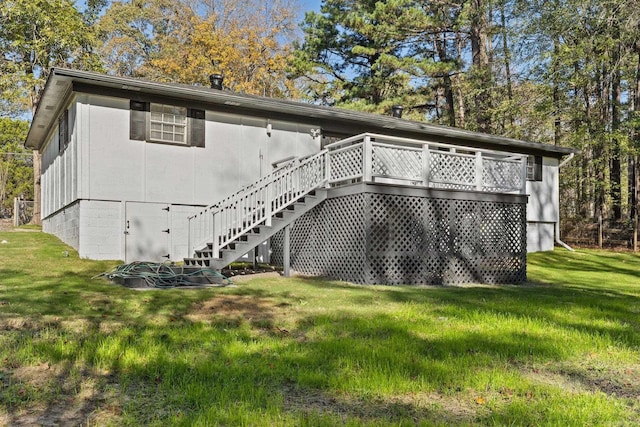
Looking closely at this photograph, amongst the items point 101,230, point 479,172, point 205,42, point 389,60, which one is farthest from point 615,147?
point 101,230

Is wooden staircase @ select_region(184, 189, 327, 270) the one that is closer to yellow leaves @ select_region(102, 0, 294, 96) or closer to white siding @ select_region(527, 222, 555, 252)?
white siding @ select_region(527, 222, 555, 252)

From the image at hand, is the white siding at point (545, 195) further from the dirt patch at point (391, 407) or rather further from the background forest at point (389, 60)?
the dirt patch at point (391, 407)

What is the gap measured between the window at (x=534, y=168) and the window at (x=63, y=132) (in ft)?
49.6

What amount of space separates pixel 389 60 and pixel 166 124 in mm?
A: 15911

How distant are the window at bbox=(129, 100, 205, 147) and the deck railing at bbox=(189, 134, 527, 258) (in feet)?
6.52

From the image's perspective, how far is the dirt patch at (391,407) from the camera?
2898mm

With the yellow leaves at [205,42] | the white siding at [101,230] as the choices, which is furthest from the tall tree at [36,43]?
the white siding at [101,230]

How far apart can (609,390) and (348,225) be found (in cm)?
659

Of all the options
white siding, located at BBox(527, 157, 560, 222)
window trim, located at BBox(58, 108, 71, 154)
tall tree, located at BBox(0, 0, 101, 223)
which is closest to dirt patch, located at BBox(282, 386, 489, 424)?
window trim, located at BBox(58, 108, 71, 154)

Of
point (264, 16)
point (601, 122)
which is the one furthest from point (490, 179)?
point (264, 16)

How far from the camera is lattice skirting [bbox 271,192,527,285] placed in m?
9.48

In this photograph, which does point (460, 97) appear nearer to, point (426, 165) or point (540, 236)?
point (540, 236)

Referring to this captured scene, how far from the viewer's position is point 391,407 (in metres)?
3.06

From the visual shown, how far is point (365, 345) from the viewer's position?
14.5ft
